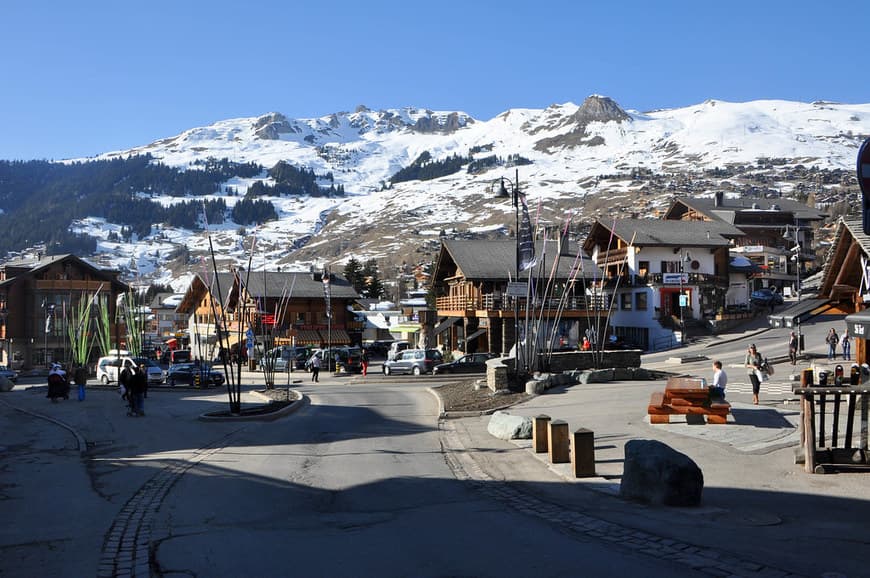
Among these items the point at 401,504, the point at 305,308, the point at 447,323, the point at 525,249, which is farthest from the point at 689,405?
the point at 305,308

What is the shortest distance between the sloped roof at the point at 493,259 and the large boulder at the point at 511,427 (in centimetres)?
3846

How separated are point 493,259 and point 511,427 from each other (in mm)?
43315

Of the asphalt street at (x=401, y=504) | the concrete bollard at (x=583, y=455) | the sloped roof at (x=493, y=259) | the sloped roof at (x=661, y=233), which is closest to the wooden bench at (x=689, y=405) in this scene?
the asphalt street at (x=401, y=504)

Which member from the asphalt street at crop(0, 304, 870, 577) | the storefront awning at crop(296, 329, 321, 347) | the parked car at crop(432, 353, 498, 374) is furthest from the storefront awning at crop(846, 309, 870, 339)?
the storefront awning at crop(296, 329, 321, 347)

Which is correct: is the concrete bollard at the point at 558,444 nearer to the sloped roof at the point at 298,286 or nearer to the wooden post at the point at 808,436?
the wooden post at the point at 808,436

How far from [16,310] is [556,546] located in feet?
272

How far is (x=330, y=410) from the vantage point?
27.2 metres

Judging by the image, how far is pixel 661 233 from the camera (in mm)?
65000

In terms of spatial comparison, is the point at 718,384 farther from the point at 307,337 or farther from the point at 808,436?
the point at 307,337

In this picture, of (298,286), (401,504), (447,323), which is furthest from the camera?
(298,286)

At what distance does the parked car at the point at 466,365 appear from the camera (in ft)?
151

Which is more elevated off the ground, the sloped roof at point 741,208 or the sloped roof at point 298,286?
the sloped roof at point 741,208

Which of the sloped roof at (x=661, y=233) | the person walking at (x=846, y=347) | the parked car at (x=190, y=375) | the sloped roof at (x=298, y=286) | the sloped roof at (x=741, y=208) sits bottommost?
the parked car at (x=190, y=375)

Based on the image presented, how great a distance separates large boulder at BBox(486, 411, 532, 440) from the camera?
1875cm
